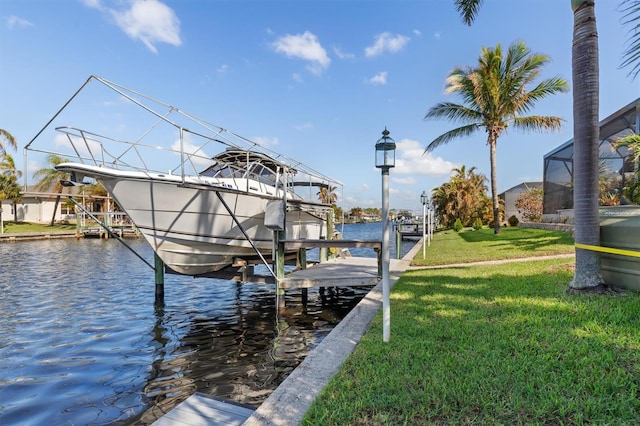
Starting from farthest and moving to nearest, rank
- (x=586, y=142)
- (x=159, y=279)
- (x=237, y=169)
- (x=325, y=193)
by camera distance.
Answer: (x=325, y=193)
(x=159, y=279)
(x=237, y=169)
(x=586, y=142)

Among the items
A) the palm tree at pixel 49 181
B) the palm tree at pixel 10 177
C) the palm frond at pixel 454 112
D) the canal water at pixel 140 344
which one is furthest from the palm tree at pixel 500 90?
the palm tree at pixel 49 181

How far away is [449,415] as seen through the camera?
8.48 feet

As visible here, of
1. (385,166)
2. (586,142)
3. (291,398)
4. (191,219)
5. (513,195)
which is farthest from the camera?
(513,195)

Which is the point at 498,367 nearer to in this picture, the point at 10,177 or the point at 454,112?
the point at 454,112

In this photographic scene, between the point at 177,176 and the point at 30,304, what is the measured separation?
5.70m

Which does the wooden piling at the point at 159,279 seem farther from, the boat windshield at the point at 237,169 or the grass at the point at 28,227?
the grass at the point at 28,227

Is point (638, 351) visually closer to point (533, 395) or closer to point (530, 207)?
point (533, 395)

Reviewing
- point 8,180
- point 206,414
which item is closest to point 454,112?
point 206,414

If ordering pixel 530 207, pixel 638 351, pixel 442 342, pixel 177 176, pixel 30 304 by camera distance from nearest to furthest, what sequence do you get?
pixel 638 351
pixel 442 342
pixel 177 176
pixel 30 304
pixel 530 207

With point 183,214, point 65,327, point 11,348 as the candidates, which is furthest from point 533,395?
point 65,327

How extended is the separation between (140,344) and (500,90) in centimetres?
1881

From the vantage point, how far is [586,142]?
16.9 ft

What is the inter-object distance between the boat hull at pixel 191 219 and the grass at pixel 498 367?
4.70 m

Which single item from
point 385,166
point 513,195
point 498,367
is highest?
point 513,195
